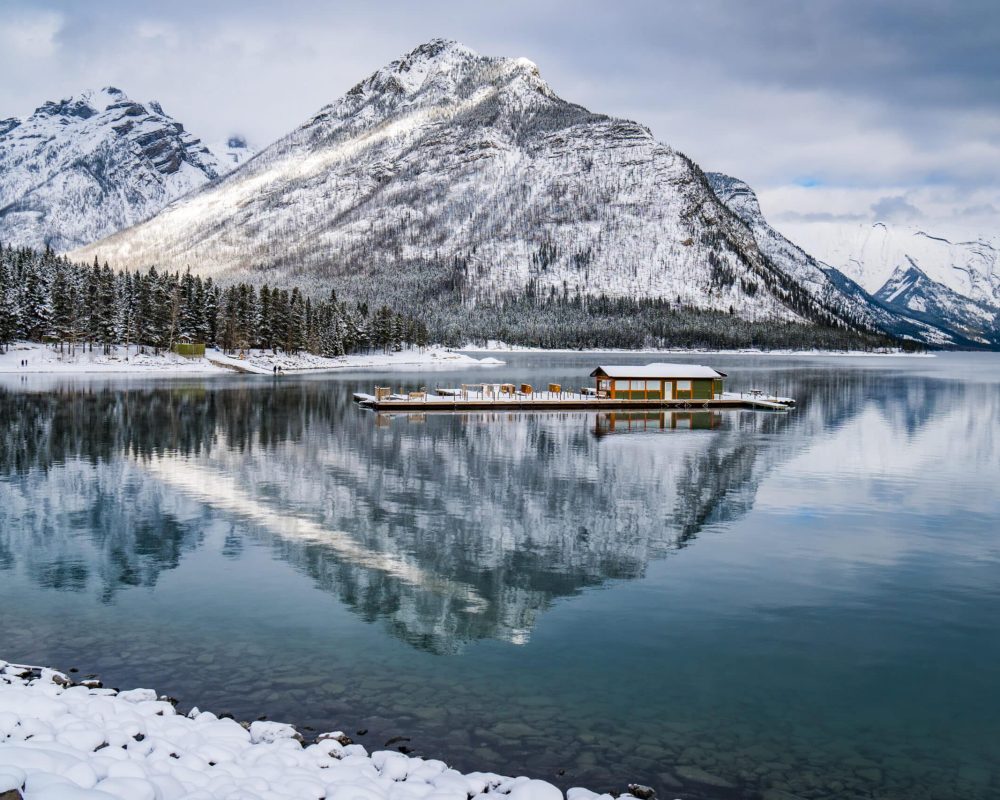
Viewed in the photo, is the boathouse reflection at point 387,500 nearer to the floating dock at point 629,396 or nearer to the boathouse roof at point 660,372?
the floating dock at point 629,396

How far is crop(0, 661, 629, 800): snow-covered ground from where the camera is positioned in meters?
11.0

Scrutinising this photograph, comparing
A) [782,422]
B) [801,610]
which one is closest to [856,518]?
[801,610]

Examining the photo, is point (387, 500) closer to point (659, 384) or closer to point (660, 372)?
point (659, 384)

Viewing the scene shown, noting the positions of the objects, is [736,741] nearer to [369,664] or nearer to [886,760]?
[886,760]

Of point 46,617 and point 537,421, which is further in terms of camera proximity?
point 537,421

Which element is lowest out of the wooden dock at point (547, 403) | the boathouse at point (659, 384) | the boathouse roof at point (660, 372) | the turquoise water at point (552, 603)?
the turquoise water at point (552, 603)

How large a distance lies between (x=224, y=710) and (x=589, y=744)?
21.5ft

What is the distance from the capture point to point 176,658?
17594 mm

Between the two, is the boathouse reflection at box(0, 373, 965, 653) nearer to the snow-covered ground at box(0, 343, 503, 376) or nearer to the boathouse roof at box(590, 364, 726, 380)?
the boathouse roof at box(590, 364, 726, 380)

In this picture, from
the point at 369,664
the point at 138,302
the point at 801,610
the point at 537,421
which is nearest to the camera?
the point at 369,664

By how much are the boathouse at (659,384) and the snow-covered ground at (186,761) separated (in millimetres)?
78807

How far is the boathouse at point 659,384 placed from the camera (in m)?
91.2

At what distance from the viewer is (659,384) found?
9312 cm

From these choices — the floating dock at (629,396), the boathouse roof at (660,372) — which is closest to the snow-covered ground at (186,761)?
the floating dock at (629,396)
